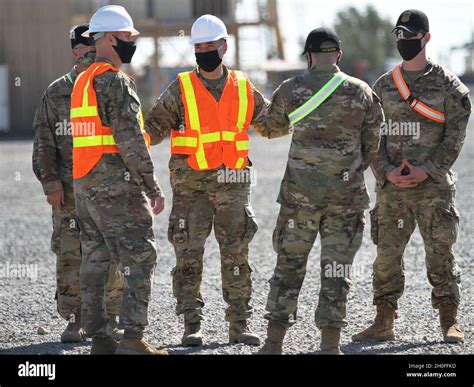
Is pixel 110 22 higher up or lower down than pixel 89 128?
higher up

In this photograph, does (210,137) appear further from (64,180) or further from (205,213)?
(64,180)

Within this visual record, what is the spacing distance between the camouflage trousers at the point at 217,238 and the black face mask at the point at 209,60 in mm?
872

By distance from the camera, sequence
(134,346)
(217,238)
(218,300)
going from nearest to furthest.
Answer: (134,346) < (217,238) < (218,300)

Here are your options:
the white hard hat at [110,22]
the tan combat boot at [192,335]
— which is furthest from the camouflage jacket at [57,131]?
the tan combat boot at [192,335]

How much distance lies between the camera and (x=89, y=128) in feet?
23.6

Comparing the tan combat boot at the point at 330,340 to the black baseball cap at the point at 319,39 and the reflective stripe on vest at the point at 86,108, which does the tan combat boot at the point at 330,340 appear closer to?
the black baseball cap at the point at 319,39

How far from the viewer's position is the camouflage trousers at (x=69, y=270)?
8211 mm

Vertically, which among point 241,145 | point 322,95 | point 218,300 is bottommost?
point 218,300

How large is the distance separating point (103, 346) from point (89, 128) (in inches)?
58.1

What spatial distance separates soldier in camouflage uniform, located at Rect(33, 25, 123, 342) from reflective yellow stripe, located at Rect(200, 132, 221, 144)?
103cm

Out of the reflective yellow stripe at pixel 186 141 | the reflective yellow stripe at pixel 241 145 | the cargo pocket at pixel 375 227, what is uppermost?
the reflective yellow stripe at pixel 186 141

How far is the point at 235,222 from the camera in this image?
7.93 m

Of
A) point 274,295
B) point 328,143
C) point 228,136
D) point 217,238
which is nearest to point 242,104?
point 228,136
